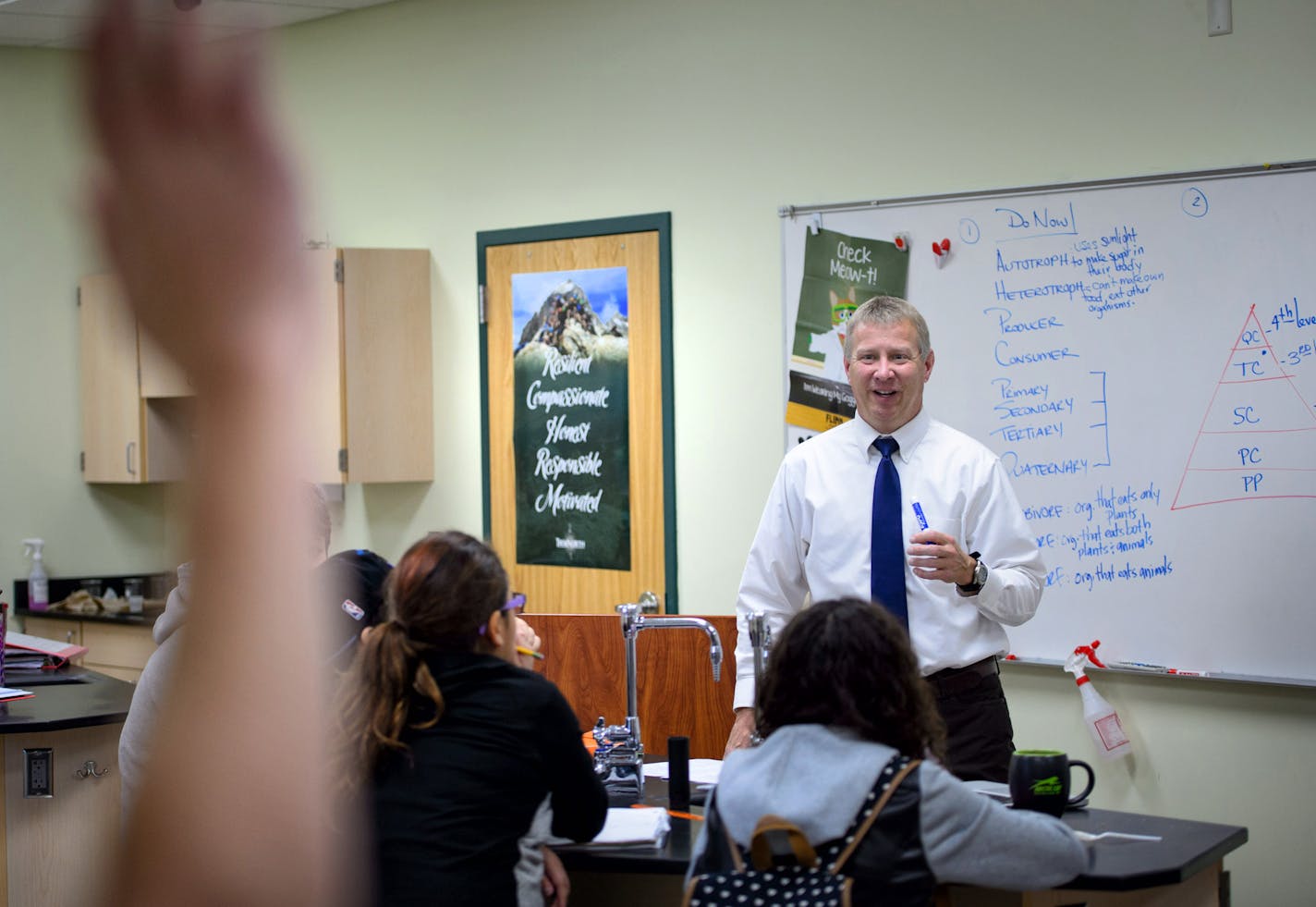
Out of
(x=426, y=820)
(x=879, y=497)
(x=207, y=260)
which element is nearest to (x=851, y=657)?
(x=426, y=820)

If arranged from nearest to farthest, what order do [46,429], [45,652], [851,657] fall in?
[851,657] < [45,652] < [46,429]

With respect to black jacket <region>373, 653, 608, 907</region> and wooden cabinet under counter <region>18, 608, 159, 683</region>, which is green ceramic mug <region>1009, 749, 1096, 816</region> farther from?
wooden cabinet under counter <region>18, 608, 159, 683</region>

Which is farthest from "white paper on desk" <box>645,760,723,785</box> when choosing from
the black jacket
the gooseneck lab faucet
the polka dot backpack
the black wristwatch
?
the polka dot backpack

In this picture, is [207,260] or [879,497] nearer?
[207,260]

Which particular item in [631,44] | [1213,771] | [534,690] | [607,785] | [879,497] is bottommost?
[1213,771]

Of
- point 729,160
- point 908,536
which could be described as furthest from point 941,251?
point 908,536

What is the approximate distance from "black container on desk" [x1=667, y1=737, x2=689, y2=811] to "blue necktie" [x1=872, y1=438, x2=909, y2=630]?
55cm

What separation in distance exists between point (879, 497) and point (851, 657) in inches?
36.1

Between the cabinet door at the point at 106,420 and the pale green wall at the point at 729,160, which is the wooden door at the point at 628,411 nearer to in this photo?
the pale green wall at the point at 729,160

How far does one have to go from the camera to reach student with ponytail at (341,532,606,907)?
1.97m

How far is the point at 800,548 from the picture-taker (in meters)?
2.93

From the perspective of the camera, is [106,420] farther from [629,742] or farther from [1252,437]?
[1252,437]

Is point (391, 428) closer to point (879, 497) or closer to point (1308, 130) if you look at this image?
point (879, 497)

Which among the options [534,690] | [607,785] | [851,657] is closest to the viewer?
[851,657]
